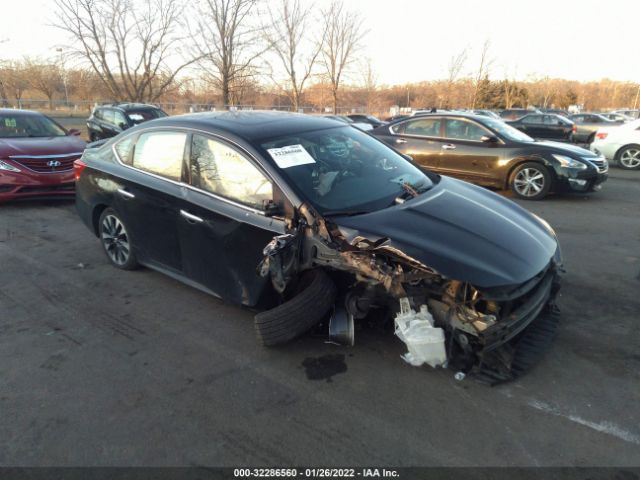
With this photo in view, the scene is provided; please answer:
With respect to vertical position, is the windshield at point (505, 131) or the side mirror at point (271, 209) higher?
the windshield at point (505, 131)

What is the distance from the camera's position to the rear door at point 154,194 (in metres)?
3.79

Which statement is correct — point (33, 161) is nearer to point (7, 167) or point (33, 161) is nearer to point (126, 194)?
point (7, 167)

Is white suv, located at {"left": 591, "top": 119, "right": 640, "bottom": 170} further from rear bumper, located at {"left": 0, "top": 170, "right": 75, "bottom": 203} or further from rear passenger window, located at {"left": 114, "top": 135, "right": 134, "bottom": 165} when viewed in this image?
rear bumper, located at {"left": 0, "top": 170, "right": 75, "bottom": 203}

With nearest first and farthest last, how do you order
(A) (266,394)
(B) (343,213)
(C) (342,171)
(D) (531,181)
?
(A) (266,394)
(B) (343,213)
(C) (342,171)
(D) (531,181)

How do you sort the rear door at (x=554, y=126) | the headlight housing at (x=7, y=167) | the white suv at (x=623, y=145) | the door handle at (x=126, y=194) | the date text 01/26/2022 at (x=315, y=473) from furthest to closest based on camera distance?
the rear door at (x=554, y=126)
the white suv at (x=623, y=145)
the headlight housing at (x=7, y=167)
the door handle at (x=126, y=194)
the date text 01/26/2022 at (x=315, y=473)

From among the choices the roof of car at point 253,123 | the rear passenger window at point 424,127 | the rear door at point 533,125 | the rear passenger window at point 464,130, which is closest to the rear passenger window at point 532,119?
the rear door at point 533,125

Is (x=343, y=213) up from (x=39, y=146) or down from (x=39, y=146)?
down

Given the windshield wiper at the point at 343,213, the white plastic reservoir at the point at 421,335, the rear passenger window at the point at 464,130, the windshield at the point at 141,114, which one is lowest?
the white plastic reservoir at the point at 421,335

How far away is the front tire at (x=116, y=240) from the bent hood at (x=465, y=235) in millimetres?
2503

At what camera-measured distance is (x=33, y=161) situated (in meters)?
7.06

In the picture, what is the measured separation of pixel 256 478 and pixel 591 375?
2254 mm

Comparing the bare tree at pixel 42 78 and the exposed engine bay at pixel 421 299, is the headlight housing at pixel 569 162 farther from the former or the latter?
the bare tree at pixel 42 78

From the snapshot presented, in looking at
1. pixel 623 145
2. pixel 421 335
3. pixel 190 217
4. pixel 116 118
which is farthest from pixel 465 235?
pixel 116 118

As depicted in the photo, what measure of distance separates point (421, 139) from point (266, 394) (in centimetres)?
740
